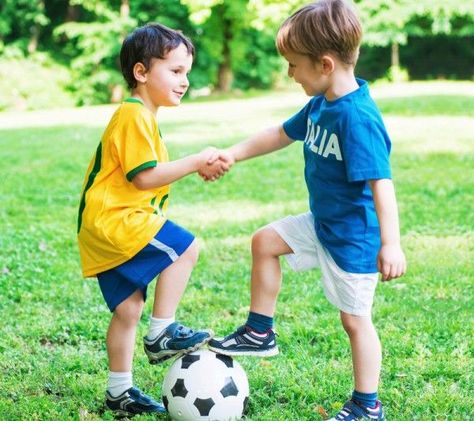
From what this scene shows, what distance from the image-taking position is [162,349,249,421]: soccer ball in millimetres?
3258

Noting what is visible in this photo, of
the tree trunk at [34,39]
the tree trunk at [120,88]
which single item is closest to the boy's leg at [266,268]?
the tree trunk at [120,88]

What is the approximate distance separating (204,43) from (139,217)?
87.6ft

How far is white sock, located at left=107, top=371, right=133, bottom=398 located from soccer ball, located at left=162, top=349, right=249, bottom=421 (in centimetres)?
18

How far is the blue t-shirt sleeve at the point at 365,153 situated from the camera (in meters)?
2.96

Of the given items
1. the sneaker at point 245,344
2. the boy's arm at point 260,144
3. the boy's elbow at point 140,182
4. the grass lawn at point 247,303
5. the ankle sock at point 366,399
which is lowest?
the grass lawn at point 247,303

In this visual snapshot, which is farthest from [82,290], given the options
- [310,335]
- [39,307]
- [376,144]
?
[376,144]

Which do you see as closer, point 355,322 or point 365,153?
point 365,153

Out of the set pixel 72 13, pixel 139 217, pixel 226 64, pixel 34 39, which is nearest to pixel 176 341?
pixel 139 217

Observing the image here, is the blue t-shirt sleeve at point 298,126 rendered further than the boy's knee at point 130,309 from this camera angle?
Yes

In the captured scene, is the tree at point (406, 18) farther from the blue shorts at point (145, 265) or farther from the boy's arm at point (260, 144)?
the blue shorts at point (145, 265)

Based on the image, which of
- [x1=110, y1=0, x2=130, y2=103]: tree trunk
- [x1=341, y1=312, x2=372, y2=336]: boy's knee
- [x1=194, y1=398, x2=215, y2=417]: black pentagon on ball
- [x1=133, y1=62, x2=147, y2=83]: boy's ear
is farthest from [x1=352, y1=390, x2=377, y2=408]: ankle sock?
[x1=110, y1=0, x2=130, y2=103]: tree trunk

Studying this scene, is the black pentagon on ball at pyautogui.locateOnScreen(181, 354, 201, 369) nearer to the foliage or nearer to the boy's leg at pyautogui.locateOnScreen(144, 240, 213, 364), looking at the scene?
the boy's leg at pyautogui.locateOnScreen(144, 240, 213, 364)

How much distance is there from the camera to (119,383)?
3.43 m

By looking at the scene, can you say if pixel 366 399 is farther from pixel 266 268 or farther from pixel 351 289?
pixel 266 268
